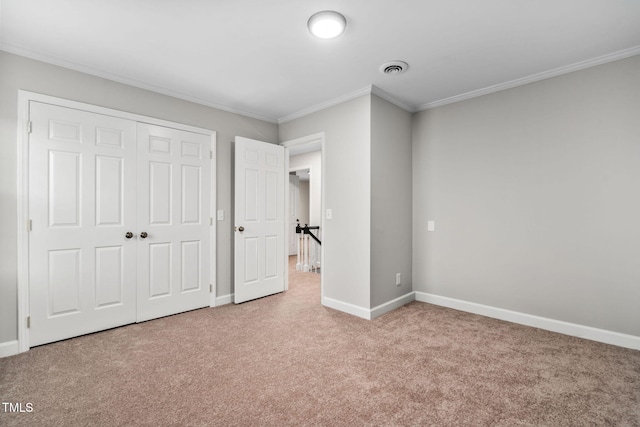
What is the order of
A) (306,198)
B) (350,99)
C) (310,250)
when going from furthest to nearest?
(306,198) → (310,250) → (350,99)

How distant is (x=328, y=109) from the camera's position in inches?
144

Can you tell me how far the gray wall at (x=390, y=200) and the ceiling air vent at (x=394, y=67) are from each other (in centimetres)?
43

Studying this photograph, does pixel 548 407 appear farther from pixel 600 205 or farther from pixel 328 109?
Answer: pixel 328 109

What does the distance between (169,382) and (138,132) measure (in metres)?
2.42

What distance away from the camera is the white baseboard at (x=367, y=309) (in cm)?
327

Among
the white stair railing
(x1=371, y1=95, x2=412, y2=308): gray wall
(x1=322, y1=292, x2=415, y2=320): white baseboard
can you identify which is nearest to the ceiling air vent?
(x1=371, y1=95, x2=412, y2=308): gray wall

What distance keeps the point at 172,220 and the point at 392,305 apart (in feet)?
8.96

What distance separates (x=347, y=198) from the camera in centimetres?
347

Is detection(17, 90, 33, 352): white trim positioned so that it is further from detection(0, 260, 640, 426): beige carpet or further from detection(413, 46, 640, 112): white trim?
detection(413, 46, 640, 112): white trim

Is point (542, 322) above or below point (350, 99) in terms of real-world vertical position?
below

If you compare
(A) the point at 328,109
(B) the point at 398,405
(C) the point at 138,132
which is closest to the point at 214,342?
(B) the point at 398,405

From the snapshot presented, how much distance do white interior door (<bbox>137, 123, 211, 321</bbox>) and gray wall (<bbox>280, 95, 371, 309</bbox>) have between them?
4.84ft

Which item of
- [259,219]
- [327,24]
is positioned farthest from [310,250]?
[327,24]

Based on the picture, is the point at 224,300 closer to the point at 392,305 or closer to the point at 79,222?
the point at 79,222
